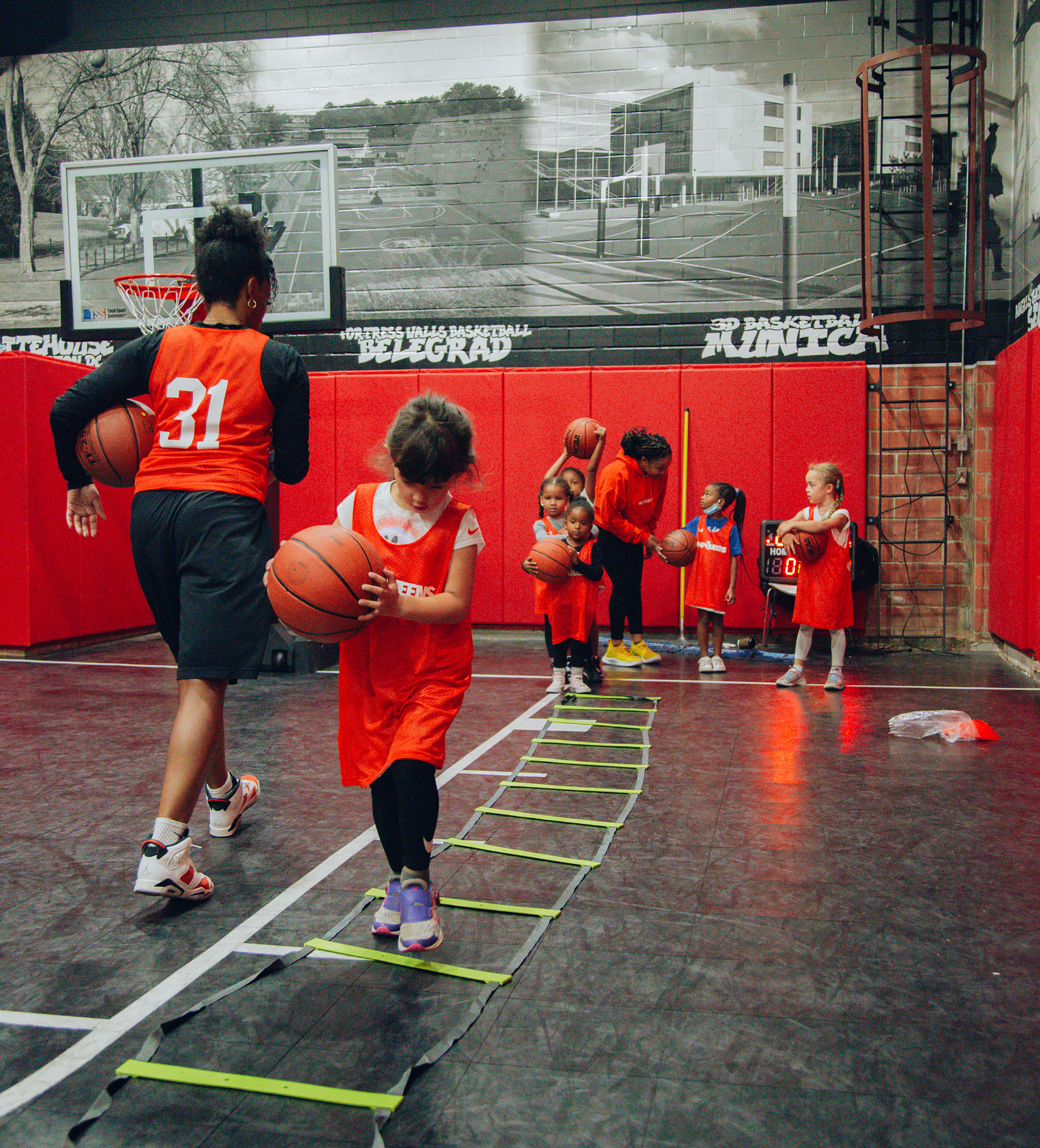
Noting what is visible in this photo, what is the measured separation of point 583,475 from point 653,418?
2.26 meters

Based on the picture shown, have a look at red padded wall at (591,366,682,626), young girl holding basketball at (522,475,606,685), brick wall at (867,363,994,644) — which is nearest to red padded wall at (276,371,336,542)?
red padded wall at (591,366,682,626)

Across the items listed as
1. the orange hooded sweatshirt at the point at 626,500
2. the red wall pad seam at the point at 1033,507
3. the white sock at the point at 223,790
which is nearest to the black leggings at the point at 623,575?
the orange hooded sweatshirt at the point at 626,500

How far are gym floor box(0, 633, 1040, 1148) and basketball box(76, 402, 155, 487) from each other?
3.76 ft

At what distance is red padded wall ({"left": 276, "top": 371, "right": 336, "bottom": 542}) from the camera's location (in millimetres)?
8977

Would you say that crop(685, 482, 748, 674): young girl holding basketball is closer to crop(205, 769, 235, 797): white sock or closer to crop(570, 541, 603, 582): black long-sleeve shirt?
crop(570, 541, 603, 582): black long-sleeve shirt

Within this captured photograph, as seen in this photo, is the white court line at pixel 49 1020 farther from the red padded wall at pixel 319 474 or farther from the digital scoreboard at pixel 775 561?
the red padded wall at pixel 319 474

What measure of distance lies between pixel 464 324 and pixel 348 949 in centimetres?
743

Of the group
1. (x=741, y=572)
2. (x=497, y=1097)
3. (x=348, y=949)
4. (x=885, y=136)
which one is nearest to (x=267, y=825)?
(x=348, y=949)

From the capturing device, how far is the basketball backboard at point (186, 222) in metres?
8.55

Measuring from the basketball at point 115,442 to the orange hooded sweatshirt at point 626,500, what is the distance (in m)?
3.98

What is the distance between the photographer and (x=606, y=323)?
8844mm

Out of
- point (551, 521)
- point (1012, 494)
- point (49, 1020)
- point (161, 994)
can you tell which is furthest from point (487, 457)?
point (49, 1020)

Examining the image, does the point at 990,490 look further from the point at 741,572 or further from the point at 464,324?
the point at 464,324

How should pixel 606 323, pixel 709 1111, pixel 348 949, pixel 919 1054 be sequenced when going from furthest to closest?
pixel 606 323 → pixel 348 949 → pixel 919 1054 → pixel 709 1111
